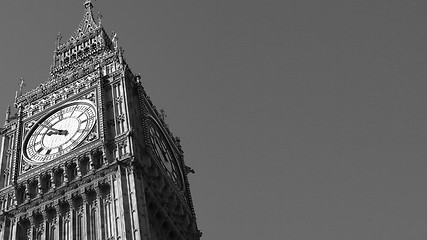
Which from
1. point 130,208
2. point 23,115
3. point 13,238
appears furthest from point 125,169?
point 23,115

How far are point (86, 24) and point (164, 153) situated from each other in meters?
22.2

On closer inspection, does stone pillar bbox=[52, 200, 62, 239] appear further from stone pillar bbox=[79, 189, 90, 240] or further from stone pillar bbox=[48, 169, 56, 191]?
stone pillar bbox=[79, 189, 90, 240]

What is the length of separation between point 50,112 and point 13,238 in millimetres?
11878

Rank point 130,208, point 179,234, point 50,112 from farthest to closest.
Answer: point 50,112, point 179,234, point 130,208

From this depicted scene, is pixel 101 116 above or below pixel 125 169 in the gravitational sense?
above

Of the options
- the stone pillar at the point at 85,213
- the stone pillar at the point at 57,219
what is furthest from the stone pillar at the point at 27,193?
the stone pillar at the point at 85,213

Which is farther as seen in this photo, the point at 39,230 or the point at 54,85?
the point at 54,85

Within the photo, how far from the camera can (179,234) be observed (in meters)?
54.6

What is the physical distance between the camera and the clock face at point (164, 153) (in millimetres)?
58759

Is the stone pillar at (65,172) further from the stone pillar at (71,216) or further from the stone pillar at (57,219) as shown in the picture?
the stone pillar at (57,219)

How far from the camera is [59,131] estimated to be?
191 feet

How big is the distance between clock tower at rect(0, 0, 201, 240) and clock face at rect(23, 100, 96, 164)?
0.08m

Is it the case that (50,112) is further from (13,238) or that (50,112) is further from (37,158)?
(13,238)

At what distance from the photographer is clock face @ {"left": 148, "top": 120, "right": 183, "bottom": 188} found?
193ft
